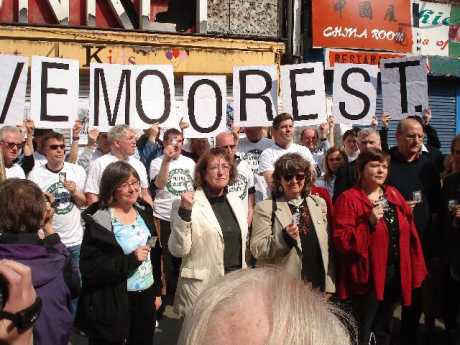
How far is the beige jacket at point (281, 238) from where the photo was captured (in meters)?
3.83

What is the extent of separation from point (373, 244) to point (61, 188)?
2.54m

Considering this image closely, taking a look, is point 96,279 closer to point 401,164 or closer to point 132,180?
point 132,180

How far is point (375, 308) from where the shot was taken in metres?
4.23

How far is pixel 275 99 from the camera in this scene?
6523 mm

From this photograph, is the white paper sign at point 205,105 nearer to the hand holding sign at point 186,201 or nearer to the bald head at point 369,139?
the bald head at point 369,139

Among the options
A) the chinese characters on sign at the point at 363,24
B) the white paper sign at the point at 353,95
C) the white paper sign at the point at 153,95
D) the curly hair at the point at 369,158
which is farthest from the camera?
the chinese characters on sign at the point at 363,24

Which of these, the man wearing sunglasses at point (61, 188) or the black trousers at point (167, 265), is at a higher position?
the man wearing sunglasses at point (61, 188)

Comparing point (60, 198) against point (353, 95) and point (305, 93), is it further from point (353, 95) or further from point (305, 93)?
point (353, 95)

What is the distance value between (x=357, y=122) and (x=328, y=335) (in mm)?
5658

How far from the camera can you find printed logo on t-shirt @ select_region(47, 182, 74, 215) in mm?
4945

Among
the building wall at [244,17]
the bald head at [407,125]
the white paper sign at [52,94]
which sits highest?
the building wall at [244,17]

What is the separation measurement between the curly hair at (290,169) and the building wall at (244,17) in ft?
25.5

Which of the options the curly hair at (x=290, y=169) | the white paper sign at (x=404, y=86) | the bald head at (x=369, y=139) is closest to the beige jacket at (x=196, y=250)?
the curly hair at (x=290, y=169)

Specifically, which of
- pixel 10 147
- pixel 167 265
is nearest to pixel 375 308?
pixel 167 265
